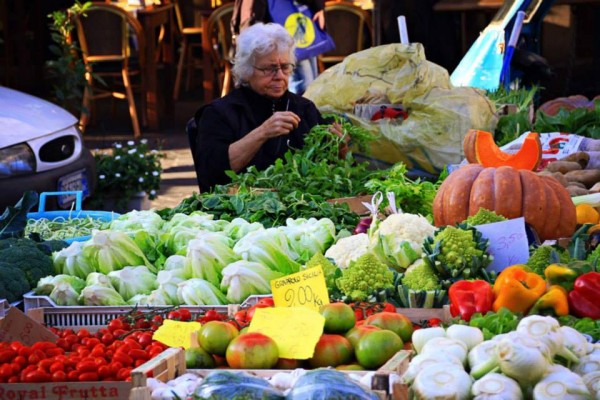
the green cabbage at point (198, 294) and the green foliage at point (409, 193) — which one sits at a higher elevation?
the green cabbage at point (198, 294)

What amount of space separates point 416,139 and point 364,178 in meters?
1.26

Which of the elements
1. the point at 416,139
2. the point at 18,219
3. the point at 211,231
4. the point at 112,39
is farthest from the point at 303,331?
the point at 112,39

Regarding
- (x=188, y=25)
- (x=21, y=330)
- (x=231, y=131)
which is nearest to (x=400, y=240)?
(x=21, y=330)

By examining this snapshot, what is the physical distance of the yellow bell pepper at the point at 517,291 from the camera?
3.25m

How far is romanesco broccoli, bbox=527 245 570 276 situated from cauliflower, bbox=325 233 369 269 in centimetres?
64

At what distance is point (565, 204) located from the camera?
14.2 ft

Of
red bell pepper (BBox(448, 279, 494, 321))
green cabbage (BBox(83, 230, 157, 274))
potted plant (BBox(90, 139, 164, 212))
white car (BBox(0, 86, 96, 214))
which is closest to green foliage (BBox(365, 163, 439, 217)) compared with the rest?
green cabbage (BBox(83, 230, 157, 274))

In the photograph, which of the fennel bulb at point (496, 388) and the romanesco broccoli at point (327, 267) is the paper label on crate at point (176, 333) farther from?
the fennel bulb at point (496, 388)

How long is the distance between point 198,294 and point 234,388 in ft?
4.71

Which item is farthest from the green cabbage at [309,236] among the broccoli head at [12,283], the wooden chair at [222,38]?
the wooden chair at [222,38]

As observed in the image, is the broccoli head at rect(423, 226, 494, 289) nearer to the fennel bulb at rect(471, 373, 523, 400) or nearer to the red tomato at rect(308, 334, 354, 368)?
the red tomato at rect(308, 334, 354, 368)

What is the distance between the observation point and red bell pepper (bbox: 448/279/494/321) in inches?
128

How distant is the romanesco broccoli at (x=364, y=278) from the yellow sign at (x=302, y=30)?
4.93 metres

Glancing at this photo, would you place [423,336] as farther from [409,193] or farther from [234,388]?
[409,193]
